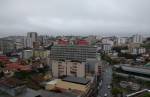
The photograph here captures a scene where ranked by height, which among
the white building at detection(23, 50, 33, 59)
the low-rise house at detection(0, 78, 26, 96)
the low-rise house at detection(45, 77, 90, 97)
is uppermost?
the white building at detection(23, 50, 33, 59)

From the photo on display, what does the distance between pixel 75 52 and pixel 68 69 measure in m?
3.52

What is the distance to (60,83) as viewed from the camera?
10.5m

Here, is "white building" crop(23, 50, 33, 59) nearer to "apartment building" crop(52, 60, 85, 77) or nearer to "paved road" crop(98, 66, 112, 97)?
"apartment building" crop(52, 60, 85, 77)

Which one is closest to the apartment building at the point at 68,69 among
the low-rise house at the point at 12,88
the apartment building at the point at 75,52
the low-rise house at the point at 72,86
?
the low-rise house at the point at 72,86

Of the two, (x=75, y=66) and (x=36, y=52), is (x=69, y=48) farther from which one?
(x=36, y=52)

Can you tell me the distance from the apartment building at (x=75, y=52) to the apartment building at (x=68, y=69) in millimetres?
3007

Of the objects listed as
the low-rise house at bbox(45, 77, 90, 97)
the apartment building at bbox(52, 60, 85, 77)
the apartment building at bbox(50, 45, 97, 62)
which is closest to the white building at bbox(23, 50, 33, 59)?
the apartment building at bbox(50, 45, 97, 62)

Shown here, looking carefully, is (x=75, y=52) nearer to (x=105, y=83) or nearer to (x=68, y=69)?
(x=68, y=69)

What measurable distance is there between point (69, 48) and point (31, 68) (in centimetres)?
398

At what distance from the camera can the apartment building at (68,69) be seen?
41.8 ft

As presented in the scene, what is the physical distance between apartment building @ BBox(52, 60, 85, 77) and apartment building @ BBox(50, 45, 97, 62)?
3007mm

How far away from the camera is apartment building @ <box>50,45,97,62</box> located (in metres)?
16.3

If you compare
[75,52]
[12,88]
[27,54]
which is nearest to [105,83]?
[75,52]

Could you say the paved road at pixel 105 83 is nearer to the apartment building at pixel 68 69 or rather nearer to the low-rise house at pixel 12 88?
the apartment building at pixel 68 69
